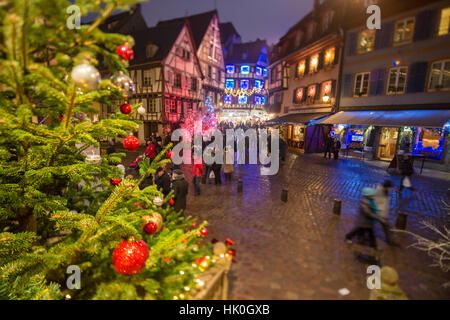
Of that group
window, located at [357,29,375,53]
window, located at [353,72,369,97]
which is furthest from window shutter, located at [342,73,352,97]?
window, located at [357,29,375,53]

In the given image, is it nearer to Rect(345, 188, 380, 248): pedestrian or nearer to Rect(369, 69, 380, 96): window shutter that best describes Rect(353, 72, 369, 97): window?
Rect(369, 69, 380, 96): window shutter

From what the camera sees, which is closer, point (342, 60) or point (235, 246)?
point (235, 246)

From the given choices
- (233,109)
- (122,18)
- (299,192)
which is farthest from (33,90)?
(233,109)

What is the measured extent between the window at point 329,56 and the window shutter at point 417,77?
585cm

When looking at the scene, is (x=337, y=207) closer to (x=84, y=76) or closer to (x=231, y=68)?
(x=84, y=76)

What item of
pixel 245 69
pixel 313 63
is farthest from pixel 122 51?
pixel 245 69

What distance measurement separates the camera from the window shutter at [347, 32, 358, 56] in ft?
57.0

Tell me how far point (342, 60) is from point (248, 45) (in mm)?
30083

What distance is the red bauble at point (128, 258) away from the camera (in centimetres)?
211

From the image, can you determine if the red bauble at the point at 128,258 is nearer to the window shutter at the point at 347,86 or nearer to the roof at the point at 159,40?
the window shutter at the point at 347,86

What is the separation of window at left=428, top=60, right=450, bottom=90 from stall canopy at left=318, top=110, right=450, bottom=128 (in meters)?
1.52

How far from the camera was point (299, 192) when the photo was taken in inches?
384

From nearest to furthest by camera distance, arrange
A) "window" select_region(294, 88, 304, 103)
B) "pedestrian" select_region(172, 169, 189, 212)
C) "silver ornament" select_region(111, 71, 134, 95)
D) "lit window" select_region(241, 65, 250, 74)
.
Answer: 1. "silver ornament" select_region(111, 71, 134, 95)
2. "pedestrian" select_region(172, 169, 189, 212)
3. "window" select_region(294, 88, 304, 103)
4. "lit window" select_region(241, 65, 250, 74)
